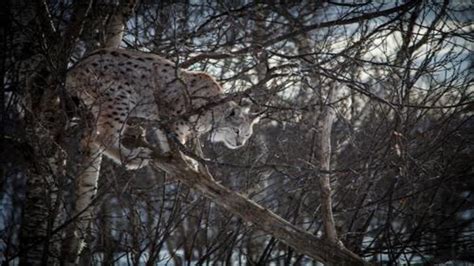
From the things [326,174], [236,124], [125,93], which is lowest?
[326,174]

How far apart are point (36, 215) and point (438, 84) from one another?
5052mm

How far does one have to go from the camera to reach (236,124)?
6676 mm

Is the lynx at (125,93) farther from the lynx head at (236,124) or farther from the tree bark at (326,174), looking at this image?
the tree bark at (326,174)

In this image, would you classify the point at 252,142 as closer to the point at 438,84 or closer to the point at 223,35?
the point at 223,35

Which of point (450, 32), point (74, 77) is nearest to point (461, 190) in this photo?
point (450, 32)

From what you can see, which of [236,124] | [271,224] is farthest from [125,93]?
[271,224]

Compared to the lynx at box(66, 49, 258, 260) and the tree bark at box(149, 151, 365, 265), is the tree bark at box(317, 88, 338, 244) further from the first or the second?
the lynx at box(66, 49, 258, 260)

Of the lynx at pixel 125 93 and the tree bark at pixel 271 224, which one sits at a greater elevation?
the lynx at pixel 125 93

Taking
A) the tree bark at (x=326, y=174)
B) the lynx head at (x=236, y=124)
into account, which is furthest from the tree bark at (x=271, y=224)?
the lynx head at (x=236, y=124)

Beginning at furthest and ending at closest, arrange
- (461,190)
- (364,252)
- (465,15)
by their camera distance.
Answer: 1. (461,190)
2. (364,252)
3. (465,15)

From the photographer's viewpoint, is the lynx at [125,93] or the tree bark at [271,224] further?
the lynx at [125,93]

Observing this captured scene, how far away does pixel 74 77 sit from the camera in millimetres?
5574

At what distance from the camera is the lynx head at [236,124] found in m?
6.63

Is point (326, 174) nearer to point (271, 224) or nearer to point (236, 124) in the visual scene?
point (271, 224)
